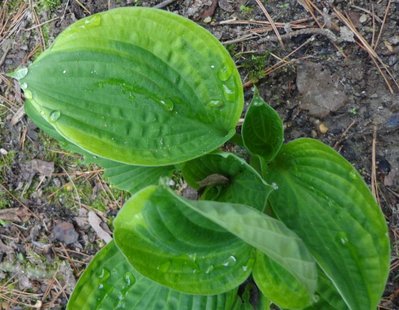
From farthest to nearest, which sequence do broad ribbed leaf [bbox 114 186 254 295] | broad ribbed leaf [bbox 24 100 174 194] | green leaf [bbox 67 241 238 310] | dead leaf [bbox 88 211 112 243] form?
dead leaf [bbox 88 211 112 243] → broad ribbed leaf [bbox 24 100 174 194] → green leaf [bbox 67 241 238 310] → broad ribbed leaf [bbox 114 186 254 295]

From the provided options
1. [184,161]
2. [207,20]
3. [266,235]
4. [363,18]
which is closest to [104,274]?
[184,161]

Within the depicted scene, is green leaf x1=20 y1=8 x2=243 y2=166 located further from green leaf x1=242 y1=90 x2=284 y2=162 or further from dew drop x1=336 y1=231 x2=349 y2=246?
dew drop x1=336 y1=231 x2=349 y2=246

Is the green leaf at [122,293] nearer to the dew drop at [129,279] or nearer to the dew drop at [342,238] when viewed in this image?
the dew drop at [129,279]

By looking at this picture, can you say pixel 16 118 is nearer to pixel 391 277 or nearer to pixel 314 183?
pixel 314 183

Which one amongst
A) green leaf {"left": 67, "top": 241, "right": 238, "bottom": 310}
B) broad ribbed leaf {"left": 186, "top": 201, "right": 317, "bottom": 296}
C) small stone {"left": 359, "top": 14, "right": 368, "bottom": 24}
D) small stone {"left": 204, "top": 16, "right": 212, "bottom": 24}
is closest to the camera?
broad ribbed leaf {"left": 186, "top": 201, "right": 317, "bottom": 296}

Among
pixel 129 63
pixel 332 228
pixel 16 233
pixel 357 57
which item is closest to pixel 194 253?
pixel 332 228

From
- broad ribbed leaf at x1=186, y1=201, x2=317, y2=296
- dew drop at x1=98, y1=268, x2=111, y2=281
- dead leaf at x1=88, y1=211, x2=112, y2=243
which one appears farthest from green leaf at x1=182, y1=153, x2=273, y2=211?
dead leaf at x1=88, y1=211, x2=112, y2=243

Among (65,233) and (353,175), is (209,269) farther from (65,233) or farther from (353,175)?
(65,233)
